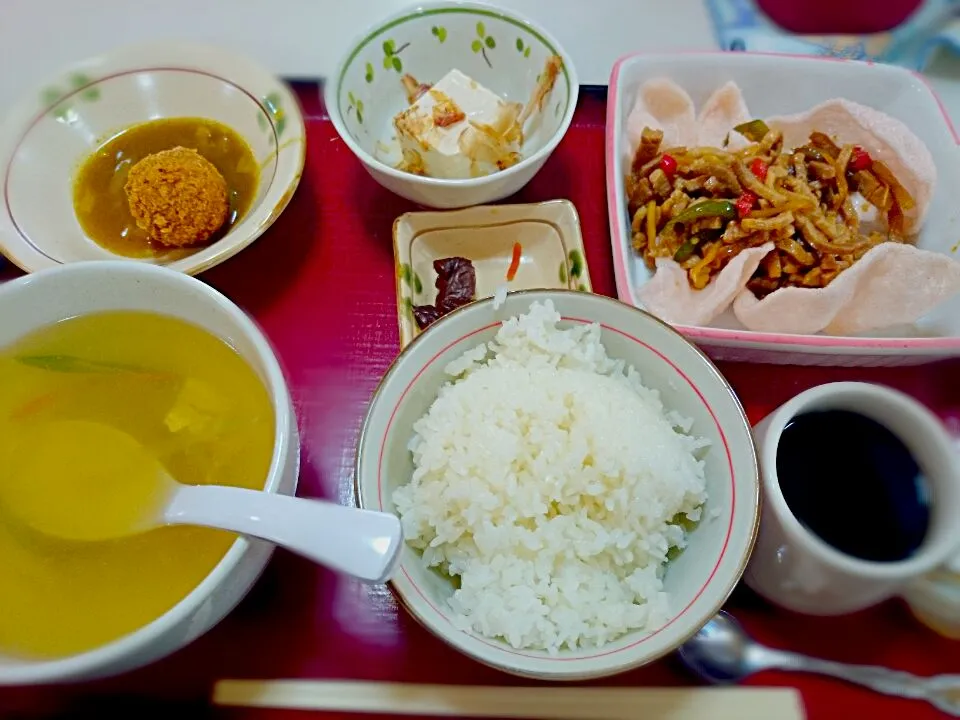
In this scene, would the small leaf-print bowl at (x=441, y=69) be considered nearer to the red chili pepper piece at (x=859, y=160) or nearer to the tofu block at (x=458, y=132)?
the tofu block at (x=458, y=132)

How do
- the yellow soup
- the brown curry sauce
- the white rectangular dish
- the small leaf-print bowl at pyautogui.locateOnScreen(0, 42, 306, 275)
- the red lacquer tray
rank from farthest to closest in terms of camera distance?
the brown curry sauce → the small leaf-print bowl at pyautogui.locateOnScreen(0, 42, 306, 275) → the white rectangular dish → the red lacquer tray → the yellow soup

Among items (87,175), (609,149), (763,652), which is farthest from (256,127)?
(763,652)

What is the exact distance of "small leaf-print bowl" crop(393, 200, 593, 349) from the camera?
1.73m

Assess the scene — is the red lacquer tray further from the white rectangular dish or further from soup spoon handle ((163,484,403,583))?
soup spoon handle ((163,484,403,583))

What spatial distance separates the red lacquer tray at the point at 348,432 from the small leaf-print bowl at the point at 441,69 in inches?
4.8

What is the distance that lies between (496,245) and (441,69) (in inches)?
27.3

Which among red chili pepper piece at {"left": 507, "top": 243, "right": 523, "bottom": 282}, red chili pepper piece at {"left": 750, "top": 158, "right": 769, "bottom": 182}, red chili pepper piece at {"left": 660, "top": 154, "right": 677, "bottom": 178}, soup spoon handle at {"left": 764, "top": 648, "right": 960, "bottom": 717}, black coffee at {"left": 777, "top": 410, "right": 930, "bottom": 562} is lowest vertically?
soup spoon handle at {"left": 764, "top": 648, "right": 960, "bottom": 717}

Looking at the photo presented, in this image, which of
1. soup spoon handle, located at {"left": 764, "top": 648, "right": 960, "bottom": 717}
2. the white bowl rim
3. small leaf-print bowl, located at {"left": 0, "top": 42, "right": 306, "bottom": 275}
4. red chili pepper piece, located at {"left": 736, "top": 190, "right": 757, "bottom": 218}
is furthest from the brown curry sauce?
soup spoon handle, located at {"left": 764, "top": 648, "right": 960, "bottom": 717}

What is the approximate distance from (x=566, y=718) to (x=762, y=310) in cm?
105

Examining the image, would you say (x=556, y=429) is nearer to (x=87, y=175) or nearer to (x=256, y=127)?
(x=256, y=127)

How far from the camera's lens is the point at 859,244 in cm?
178

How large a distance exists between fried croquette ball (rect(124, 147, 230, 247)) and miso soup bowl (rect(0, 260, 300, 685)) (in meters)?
0.53

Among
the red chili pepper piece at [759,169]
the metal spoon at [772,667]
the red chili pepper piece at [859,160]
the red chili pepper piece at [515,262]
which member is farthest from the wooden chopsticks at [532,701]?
the red chili pepper piece at [859,160]

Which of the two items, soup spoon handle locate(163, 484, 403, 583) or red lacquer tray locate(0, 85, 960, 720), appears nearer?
soup spoon handle locate(163, 484, 403, 583)
